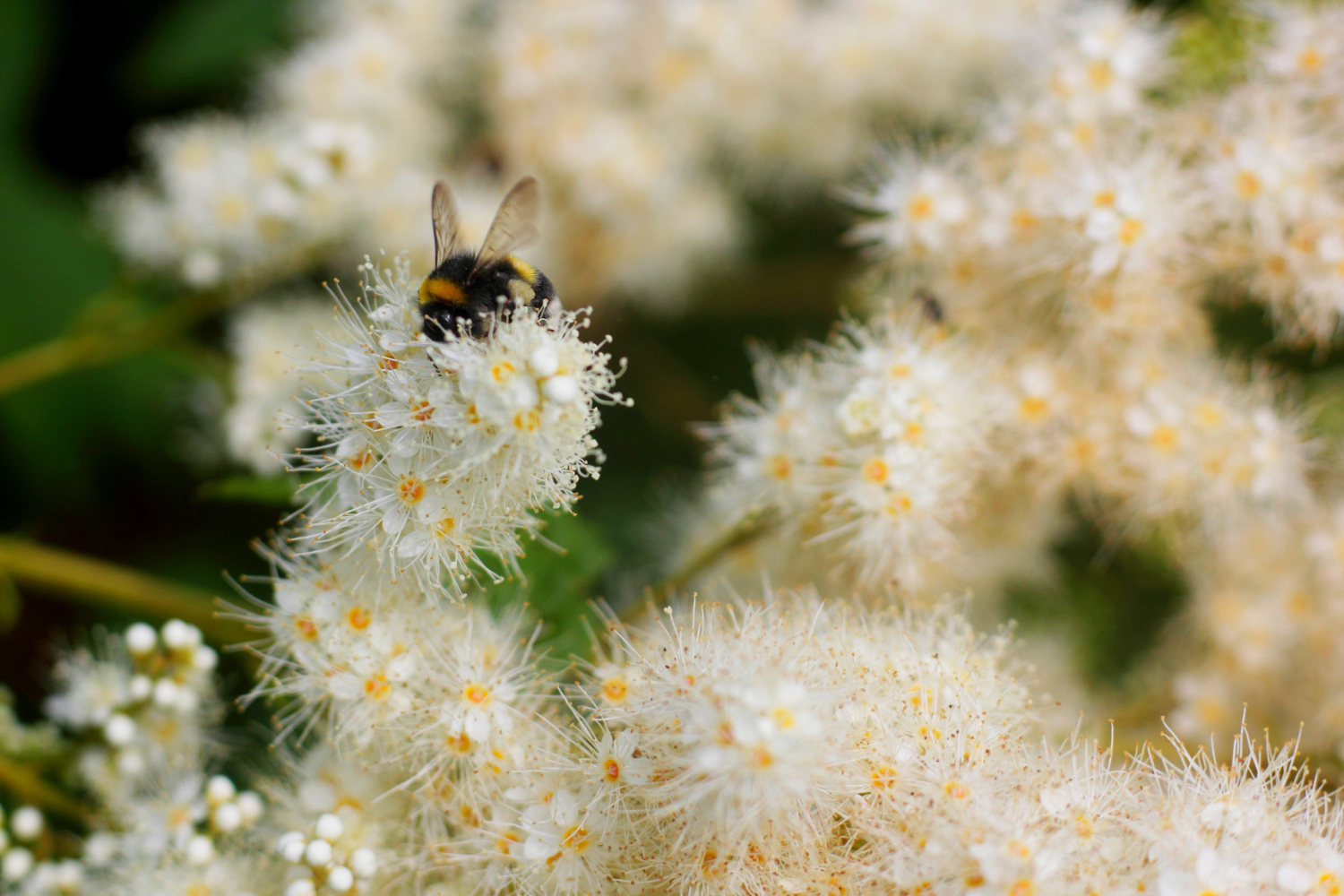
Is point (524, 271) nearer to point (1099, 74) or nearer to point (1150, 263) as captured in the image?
point (1150, 263)

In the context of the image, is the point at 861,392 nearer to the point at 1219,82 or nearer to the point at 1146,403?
the point at 1146,403

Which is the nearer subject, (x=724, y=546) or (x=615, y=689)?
(x=615, y=689)

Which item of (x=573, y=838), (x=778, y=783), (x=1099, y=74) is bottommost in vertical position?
(x=573, y=838)

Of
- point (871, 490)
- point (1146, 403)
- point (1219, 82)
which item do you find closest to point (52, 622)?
point (871, 490)

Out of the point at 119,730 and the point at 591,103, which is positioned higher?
the point at 591,103

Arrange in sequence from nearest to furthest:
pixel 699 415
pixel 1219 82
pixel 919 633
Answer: pixel 919 633 → pixel 1219 82 → pixel 699 415

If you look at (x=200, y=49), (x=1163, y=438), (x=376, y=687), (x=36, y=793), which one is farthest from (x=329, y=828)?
(x=200, y=49)
